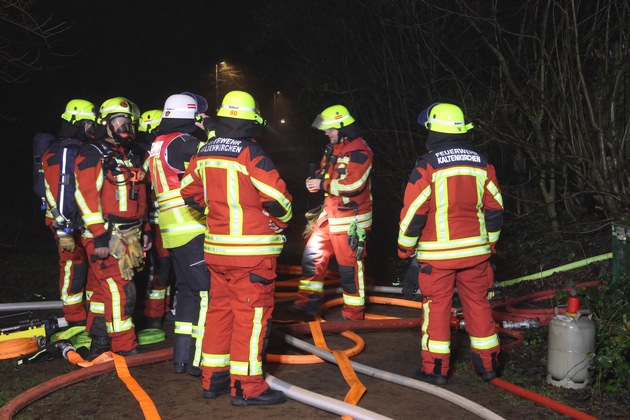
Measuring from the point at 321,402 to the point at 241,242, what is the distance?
129cm

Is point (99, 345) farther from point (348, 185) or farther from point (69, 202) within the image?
point (348, 185)

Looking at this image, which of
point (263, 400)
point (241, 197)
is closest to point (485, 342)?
point (263, 400)

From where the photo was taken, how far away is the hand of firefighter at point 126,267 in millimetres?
6449

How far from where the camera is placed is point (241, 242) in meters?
5.38

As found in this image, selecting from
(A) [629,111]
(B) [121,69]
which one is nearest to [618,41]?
(A) [629,111]

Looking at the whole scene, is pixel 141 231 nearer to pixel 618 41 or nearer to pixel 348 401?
pixel 348 401

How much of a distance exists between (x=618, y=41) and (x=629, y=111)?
2.92 ft

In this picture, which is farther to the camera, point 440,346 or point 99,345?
point 99,345

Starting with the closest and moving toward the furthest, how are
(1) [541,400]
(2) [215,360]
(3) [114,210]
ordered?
(1) [541,400], (2) [215,360], (3) [114,210]

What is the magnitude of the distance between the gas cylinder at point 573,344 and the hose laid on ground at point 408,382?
958mm

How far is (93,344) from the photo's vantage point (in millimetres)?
6852

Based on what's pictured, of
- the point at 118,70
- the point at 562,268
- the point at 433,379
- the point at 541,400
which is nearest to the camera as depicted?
the point at 541,400

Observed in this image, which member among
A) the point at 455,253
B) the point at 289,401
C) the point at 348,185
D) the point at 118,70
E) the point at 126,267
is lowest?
the point at 289,401

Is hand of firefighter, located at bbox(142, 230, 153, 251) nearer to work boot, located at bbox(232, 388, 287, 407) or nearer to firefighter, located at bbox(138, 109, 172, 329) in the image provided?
firefighter, located at bbox(138, 109, 172, 329)
